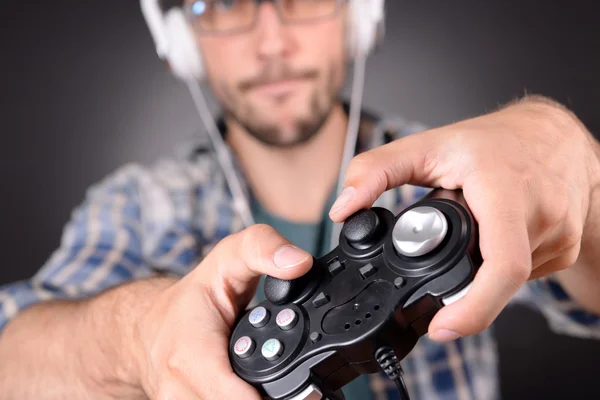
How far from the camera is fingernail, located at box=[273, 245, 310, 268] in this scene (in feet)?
1.27

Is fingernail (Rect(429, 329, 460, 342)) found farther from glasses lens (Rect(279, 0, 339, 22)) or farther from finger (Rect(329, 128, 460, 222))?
glasses lens (Rect(279, 0, 339, 22))

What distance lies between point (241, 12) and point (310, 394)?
808 mm

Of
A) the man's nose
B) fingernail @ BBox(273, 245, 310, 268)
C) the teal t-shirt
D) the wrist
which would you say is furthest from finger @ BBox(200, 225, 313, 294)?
the man's nose

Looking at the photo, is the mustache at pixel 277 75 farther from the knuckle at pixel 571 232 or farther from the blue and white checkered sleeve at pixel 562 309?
the knuckle at pixel 571 232

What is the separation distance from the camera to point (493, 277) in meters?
0.32

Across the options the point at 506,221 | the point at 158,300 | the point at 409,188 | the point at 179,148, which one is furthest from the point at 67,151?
A: the point at 506,221

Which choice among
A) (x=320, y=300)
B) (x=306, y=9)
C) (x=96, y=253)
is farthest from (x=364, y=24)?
(x=320, y=300)

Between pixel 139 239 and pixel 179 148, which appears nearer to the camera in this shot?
pixel 139 239

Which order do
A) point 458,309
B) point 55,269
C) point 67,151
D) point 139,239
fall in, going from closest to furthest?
point 458,309 < point 55,269 < point 139,239 < point 67,151

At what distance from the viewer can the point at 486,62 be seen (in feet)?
3.80

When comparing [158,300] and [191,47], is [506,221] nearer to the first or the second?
[158,300]

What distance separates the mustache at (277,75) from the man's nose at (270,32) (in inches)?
1.0

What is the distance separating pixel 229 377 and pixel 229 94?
2.56 feet

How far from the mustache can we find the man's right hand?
2.13ft
